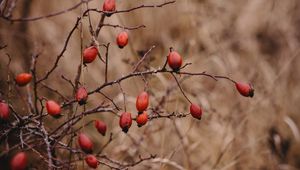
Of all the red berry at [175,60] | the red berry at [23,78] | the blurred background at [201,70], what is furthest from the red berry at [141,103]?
the blurred background at [201,70]

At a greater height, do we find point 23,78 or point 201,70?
point 23,78

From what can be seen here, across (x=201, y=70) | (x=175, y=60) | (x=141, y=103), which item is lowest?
(x=201, y=70)

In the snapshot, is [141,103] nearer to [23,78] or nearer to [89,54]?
[89,54]

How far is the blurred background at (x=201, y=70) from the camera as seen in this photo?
2.42 metres

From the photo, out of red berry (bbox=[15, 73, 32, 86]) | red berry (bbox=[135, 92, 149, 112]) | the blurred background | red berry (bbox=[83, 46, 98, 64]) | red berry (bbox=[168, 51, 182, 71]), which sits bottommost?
the blurred background

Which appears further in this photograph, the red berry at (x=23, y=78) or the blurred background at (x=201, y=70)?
the blurred background at (x=201, y=70)

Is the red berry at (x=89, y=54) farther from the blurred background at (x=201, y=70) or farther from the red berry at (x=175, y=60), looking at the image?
the blurred background at (x=201, y=70)

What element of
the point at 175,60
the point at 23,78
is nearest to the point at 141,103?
the point at 175,60

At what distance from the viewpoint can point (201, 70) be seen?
3166mm

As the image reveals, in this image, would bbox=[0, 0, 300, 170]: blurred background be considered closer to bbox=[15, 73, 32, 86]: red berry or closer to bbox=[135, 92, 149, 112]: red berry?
bbox=[135, 92, 149, 112]: red berry

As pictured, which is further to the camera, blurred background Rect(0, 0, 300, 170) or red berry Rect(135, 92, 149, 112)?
blurred background Rect(0, 0, 300, 170)

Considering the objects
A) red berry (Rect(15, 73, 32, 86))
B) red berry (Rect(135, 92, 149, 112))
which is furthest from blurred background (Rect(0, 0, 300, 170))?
red berry (Rect(15, 73, 32, 86))

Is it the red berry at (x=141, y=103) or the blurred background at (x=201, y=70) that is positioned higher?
the red berry at (x=141, y=103)

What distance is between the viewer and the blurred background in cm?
242
